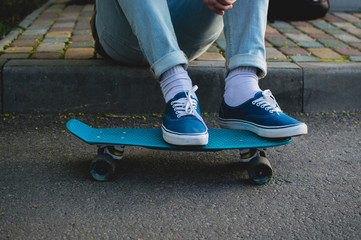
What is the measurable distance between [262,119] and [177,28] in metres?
0.66

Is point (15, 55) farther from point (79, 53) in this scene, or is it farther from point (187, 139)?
point (187, 139)

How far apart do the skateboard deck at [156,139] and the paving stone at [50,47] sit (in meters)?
1.16

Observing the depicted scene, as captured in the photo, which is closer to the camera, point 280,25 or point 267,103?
point 267,103

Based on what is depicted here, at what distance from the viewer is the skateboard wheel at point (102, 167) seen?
6.23 feet

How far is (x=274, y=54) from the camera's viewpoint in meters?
3.12

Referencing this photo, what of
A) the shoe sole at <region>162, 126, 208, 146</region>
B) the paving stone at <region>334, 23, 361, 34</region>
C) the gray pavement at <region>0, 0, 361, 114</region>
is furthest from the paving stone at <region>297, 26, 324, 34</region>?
the shoe sole at <region>162, 126, 208, 146</region>

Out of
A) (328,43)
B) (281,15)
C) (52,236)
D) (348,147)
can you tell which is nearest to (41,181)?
(52,236)

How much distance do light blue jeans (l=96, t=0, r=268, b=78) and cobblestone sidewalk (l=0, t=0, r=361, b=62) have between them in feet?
1.95

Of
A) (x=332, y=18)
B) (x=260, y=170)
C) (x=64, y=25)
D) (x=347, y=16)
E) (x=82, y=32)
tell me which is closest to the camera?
(x=260, y=170)

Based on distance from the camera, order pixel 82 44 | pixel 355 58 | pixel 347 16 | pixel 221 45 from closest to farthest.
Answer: pixel 355 58 < pixel 82 44 < pixel 221 45 < pixel 347 16

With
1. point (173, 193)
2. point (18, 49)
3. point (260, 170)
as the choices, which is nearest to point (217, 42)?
point (18, 49)

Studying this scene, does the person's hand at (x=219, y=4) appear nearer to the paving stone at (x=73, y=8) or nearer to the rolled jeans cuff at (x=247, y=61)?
the rolled jeans cuff at (x=247, y=61)

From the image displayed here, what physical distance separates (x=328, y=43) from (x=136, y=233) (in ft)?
7.96

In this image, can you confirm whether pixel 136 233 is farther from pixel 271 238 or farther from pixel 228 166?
pixel 228 166
